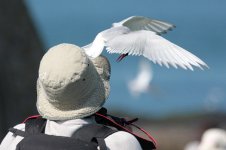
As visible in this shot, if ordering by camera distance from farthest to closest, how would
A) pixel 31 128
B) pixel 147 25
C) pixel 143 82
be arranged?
pixel 143 82 → pixel 147 25 → pixel 31 128

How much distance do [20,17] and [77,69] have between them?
7.82 m

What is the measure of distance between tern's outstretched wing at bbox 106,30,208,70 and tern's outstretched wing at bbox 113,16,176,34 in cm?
21

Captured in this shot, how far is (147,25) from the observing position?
4414 millimetres

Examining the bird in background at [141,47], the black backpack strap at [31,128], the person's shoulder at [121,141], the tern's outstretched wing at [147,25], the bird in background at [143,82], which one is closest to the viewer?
the person's shoulder at [121,141]

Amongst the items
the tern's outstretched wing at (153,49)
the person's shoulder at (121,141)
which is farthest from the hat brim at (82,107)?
the tern's outstretched wing at (153,49)

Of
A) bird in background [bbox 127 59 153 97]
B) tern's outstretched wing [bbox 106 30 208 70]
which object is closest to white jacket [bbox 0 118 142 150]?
tern's outstretched wing [bbox 106 30 208 70]

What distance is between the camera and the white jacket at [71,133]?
3.40 m

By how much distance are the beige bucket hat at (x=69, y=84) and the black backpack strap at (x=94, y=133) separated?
5 cm

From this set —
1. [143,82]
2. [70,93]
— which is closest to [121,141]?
[70,93]

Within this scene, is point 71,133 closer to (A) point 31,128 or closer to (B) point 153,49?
(A) point 31,128

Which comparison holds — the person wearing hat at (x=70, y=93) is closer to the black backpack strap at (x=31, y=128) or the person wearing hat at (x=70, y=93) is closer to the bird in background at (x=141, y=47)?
the black backpack strap at (x=31, y=128)

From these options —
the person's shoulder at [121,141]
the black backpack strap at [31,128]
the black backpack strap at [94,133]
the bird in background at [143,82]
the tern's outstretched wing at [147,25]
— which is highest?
the tern's outstretched wing at [147,25]

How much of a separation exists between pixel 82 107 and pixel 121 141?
188 mm

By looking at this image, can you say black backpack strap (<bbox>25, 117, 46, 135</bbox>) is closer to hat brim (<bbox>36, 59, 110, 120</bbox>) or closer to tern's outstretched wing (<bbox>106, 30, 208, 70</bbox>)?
hat brim (<bbox>36, 59, 110, 120</bbox>)
